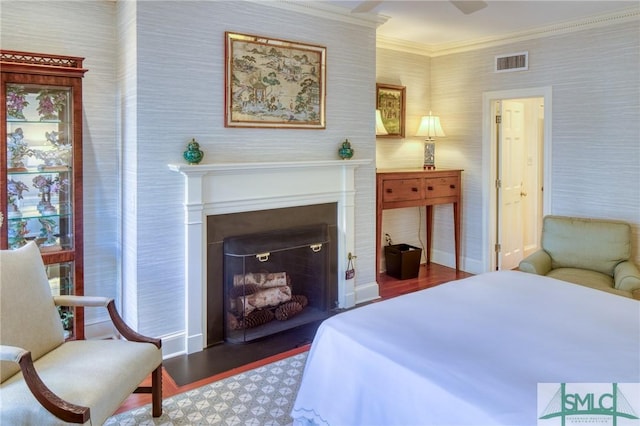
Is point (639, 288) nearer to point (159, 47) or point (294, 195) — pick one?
point (294, 195)

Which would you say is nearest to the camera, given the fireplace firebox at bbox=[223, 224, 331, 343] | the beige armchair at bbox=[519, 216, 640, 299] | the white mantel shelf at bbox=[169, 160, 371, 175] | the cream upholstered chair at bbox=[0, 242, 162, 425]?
the cream upholstered chair at bbox=[0, 242, 162, 425]

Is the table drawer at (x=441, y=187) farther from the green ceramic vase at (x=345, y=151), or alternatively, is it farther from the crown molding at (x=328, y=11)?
the crown molding at (x=328, y=11)

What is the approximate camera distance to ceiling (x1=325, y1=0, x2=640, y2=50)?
372 cm

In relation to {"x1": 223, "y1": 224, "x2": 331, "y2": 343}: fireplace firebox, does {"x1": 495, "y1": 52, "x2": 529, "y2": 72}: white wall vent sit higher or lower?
higher

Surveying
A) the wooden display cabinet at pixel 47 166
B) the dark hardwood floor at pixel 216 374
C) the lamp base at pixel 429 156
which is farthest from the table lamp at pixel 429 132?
the wooden display cabinet at pixel 47 166

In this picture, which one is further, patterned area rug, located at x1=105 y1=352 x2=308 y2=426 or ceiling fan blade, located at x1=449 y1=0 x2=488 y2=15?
patterned area rug, located at x1=105 y1=352 x2=308 y2=426

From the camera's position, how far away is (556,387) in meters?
1.48

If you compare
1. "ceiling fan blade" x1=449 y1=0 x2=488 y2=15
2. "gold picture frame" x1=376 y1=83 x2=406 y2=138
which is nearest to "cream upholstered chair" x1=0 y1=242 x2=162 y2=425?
"ceiling fan blade" x1=449 y1=0 x2=488 y2=15

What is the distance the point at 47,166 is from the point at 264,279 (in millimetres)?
1703

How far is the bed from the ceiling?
2.18 meters

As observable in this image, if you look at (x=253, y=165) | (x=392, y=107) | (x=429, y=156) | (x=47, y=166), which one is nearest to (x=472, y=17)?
(x=392, y=107)

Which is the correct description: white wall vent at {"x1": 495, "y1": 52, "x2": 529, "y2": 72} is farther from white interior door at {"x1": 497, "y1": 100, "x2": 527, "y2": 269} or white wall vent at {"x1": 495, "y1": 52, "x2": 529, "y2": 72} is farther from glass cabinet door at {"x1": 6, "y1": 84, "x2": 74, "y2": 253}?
glass cabinet door at {"x1": 6, "y1": 84, "x2": 74, "y2": 253}

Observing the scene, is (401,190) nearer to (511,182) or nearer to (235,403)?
(511,182)

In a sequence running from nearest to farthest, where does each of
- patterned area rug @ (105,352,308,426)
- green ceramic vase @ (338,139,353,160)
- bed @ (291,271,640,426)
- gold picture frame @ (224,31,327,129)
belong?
bed @ (291,271,640,426), patterned area rug @ (105,352,308,426), gold picture frame @ (224,31,327,129), green ceramic vase @ (338,139,353,160)
